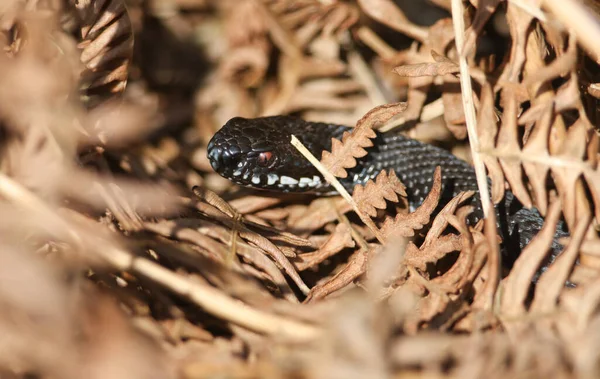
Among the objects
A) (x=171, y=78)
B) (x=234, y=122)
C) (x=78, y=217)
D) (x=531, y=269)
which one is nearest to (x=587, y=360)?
(x=531, y=269)

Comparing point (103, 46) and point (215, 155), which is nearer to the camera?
point (103, 46)

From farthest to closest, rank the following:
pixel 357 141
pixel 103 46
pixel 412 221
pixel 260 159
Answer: pixel 260 159 < pixel 103 46 < pixel 357 141 < pixel 412 221

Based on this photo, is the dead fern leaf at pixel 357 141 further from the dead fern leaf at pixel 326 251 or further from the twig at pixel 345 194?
the dead fern leaf at pixel 326 251

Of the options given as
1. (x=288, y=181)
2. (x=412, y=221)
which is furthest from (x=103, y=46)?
(x=412, y=221)

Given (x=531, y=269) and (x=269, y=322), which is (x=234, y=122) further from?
(x=531, y=269)

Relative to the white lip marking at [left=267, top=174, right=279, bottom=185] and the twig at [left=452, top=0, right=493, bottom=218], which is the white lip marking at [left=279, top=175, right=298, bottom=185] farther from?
the twig at [left=452, top=0, right=493, bottom=218]

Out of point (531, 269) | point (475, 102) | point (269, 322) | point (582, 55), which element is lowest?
point (269, 322)

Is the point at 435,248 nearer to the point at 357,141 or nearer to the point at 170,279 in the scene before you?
the point at 357,141

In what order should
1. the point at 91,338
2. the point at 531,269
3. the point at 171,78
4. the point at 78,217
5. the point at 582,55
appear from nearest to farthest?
1. the point at 91,338
2. the point at 531,269
3. the point at 78,217
4. the point at 582,55
5. the point at 171,78
